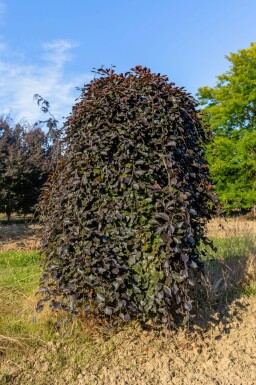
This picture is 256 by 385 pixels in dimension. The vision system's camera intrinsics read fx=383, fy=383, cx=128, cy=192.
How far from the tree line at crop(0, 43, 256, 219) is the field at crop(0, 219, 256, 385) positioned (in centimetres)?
759

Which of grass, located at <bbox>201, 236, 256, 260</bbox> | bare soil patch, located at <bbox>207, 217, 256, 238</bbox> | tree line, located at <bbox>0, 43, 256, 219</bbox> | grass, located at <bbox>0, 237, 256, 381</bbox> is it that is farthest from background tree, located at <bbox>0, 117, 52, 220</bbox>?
grass, located at <bbox>0, 237, 256, 381</bbox>

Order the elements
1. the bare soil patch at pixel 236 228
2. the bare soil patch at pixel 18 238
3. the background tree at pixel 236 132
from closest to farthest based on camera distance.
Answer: the bare soil patch at pixel 236 228 < the bare soil patch at pixel 18 238 < the background tree at pixel 236 132

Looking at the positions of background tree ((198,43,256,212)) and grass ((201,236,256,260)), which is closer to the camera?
grass ((201,236,256,260))

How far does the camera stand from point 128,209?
111 inches

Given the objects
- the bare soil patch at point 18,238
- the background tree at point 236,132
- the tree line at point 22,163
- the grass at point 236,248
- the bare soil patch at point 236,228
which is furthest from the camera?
the background tree at point 236,132

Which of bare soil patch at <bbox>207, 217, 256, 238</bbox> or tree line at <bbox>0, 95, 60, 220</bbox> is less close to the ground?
tree line at <bbox>0, 95, 60, 220</bbox>

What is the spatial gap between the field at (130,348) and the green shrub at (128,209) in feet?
0.71

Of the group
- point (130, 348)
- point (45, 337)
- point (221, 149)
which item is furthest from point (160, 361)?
point (221, 149)

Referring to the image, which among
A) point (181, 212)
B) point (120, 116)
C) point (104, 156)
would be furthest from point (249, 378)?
point (120, 116)

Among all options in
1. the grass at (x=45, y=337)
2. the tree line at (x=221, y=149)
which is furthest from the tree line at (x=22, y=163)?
the grass at (x=45, y=337)

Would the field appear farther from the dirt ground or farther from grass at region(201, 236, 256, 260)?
grass at region(201, 236, 256, 260)

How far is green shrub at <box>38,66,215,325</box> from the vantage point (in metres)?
2.76

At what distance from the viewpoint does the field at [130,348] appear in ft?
8.65

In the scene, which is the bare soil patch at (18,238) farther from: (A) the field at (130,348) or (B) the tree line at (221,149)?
(A) the field at (130,348)
